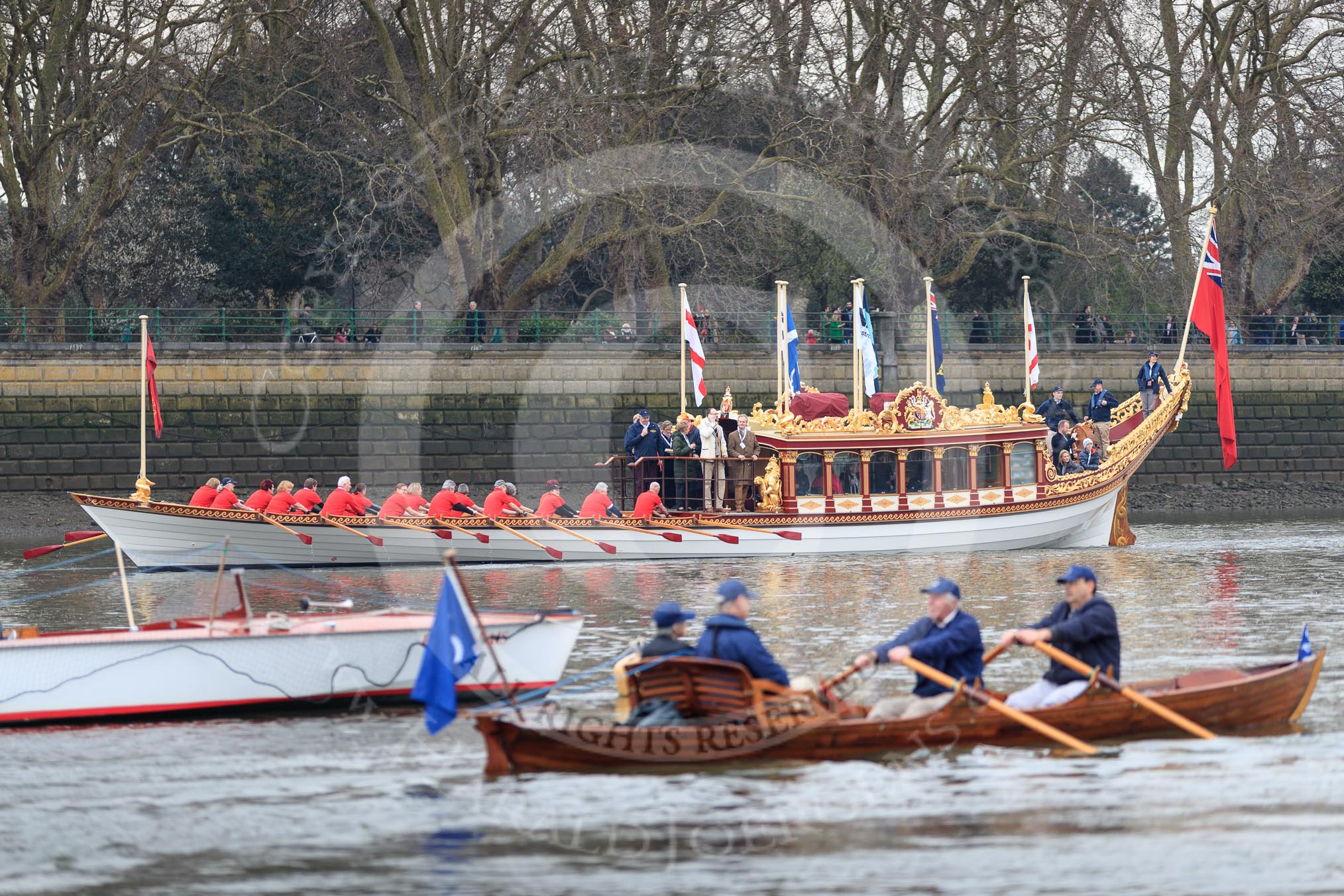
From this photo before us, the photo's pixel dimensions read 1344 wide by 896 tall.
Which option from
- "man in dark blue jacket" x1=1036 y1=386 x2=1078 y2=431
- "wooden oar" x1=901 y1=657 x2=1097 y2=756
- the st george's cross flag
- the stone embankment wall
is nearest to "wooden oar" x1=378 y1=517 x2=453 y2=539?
the st george's cross flag

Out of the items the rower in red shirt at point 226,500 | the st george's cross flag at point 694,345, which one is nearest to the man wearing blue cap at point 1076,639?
the rower in red shirt at point 226,500

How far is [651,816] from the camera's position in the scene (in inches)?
428

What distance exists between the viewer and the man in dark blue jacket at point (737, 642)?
1198 cm

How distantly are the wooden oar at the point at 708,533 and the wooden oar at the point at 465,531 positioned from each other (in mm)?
2572

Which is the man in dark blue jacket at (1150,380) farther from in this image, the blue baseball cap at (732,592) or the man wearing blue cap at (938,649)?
the blue baseball cap at (732,592)

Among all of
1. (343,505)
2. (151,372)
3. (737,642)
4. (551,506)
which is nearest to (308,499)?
(343,505)

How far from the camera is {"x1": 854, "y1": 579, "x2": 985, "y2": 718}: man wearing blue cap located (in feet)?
40.1

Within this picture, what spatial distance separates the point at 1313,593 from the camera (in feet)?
71.0

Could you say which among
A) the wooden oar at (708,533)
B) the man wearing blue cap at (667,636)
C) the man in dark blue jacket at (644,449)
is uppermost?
the man in dark blue jacket at (644,449)

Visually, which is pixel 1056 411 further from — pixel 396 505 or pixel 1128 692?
pixel 1128 692

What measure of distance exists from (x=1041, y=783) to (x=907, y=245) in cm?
3063

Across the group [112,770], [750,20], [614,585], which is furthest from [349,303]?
[112,770]

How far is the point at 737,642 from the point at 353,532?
1576 centimetres

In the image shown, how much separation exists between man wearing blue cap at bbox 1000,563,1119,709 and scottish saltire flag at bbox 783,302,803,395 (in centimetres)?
1762
